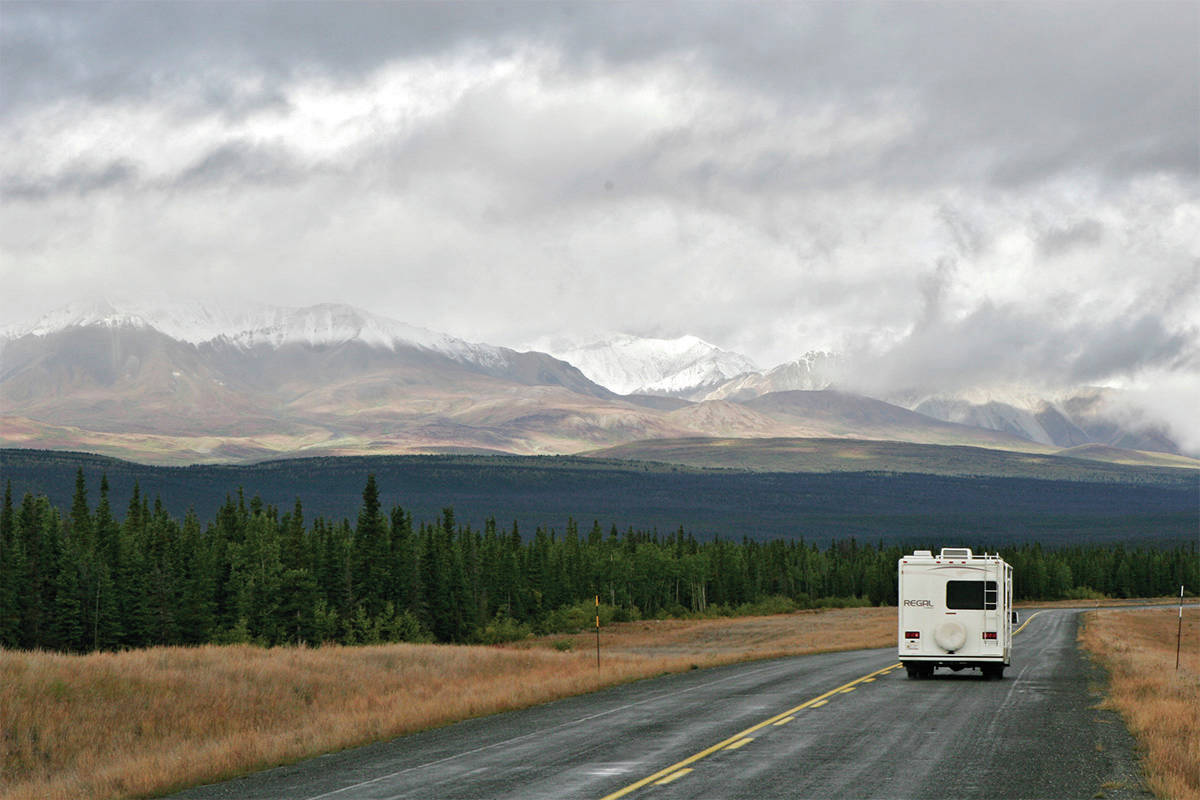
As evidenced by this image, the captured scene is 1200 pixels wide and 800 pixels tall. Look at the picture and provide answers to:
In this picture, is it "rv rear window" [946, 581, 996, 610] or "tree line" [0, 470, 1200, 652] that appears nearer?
"rv rear window" [946, 581, 996, 610]

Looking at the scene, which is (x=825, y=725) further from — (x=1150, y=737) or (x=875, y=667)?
(x=875, y=667)

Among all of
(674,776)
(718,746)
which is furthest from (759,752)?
(674,776)

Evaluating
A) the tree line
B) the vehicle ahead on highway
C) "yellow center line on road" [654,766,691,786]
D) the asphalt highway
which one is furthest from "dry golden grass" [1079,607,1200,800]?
the tree line

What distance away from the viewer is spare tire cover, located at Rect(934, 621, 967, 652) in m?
33.9

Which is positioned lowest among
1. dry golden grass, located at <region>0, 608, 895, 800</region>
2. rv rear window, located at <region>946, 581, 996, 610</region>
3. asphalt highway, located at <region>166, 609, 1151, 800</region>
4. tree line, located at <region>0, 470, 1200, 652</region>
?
tree line, located at <region>0, 470, 1200, 652</region>

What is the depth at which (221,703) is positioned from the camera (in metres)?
30.7

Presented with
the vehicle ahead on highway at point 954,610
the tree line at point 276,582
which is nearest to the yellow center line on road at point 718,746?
the vehicle ahead on highway at point 954,610

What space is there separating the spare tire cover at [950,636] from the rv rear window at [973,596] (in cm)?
57

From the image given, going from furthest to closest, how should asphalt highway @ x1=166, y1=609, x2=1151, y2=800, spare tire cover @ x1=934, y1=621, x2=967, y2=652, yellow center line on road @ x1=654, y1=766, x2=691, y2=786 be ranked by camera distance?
spare tire cover @ x1=934, y1=621, x2=967, y2=652 → yellow center line on road @ x1=654, y1=766, x2=691, y2=786 → asphalt highway @ x1=166, y1=609, x2=1151, y2=800

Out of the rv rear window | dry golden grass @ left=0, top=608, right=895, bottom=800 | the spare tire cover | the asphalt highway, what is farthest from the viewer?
the spare tire cover

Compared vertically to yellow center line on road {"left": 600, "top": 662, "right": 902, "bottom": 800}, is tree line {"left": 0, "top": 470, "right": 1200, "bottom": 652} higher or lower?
lower

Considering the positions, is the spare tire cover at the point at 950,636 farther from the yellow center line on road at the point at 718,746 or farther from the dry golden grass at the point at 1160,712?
the dry golden grass at the point at 1160,712

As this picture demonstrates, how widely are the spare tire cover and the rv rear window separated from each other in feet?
1.88

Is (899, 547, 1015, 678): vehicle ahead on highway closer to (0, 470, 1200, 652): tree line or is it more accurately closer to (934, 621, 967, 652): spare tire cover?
(934, 621, 967, 652): spare tire cover
